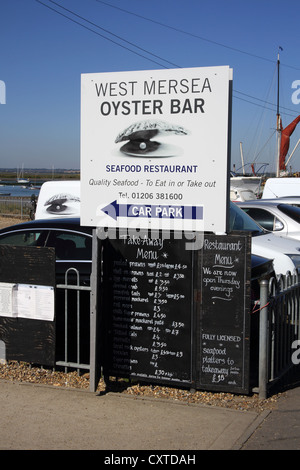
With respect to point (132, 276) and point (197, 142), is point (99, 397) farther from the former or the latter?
point (197, 142)

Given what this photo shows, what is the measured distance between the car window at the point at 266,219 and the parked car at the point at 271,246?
4.60 feet

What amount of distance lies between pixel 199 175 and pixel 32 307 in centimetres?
217

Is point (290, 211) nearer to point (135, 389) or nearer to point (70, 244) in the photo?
point (70, 244)

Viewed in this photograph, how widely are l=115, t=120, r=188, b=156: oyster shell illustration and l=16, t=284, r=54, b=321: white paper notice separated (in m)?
1.62

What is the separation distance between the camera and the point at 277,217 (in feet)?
36.5

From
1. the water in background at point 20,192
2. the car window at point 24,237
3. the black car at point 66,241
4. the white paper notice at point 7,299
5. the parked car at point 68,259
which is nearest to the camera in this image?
the white paper notice at point 7,299

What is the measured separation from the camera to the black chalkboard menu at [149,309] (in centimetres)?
554

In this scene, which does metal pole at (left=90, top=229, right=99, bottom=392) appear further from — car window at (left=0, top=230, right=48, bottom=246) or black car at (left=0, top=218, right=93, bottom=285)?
car window at (left=0, top=230, right=48, bottom=246)

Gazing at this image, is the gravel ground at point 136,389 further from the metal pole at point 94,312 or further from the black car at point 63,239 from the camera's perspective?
the black car at point 63,239

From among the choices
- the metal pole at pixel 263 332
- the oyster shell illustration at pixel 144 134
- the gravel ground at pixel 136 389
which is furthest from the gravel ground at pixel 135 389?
the oyster shell illustration at pixel 144 134

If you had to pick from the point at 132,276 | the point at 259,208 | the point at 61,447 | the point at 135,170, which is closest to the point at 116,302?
the point at 132,276

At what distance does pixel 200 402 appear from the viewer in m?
5.45

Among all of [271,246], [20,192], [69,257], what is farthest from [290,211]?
[20,192]

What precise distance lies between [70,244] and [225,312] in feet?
7.51
